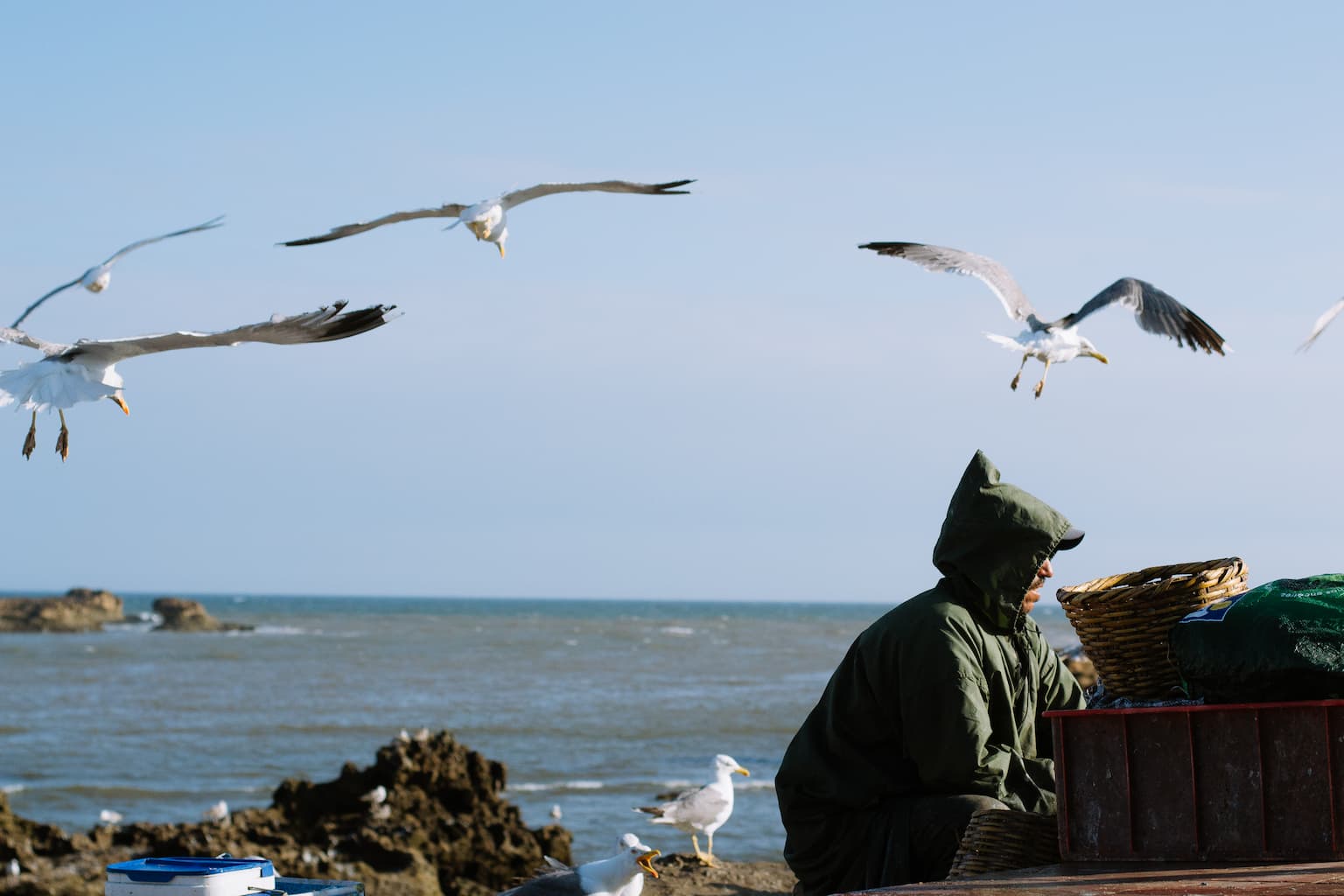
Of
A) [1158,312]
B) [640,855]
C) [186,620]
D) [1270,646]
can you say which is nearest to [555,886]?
[640,855]

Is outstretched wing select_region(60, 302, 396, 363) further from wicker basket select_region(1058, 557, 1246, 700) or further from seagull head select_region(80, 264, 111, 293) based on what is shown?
wicker basket select_region(1058, 557, 1246, 700)

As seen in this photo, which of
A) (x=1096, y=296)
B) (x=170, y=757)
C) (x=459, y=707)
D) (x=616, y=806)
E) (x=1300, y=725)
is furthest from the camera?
(x=459, y=707)

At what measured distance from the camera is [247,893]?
4004mm

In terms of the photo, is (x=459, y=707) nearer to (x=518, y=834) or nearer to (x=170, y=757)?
(x=170, y=757)

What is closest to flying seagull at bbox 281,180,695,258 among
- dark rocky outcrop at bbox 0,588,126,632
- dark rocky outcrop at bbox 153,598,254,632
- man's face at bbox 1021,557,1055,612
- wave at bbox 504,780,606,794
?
man's face at bbox 1021,557,1055,612

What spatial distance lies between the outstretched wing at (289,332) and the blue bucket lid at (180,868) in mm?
3094

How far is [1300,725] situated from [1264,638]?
0.66 ft

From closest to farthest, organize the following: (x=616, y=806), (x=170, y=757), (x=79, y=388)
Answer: (x=79, y=388)
(x=616, y=806)
(x=170, y=757)

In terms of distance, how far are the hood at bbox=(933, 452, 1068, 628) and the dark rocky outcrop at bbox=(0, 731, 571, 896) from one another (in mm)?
5844

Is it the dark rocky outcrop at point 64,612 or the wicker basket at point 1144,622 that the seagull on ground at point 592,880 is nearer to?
the wicker basket at point 1144,622

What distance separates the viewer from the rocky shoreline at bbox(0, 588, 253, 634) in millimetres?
73625

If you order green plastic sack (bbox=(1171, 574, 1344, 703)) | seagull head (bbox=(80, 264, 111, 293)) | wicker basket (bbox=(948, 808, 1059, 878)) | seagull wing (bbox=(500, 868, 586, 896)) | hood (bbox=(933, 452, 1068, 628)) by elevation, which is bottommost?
seagull wing (bbox=(500, 868, 586, 896))

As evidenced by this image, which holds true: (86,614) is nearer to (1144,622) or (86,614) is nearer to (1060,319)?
(1060,319)

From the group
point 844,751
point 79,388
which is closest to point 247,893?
point 844,751
